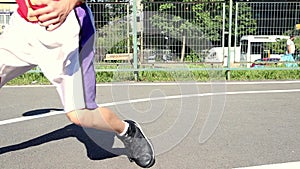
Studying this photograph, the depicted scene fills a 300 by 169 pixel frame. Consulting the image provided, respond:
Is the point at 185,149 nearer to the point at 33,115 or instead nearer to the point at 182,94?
the point at 33,115

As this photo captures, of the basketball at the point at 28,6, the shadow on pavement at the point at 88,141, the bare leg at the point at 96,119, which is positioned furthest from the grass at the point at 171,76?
the basketball at the point at 28,6

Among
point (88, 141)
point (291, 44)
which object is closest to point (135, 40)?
point (291, 44)

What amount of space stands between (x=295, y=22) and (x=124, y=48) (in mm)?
4711

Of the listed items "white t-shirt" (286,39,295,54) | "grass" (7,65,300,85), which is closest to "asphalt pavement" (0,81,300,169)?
"grass" (7,65,300,85)

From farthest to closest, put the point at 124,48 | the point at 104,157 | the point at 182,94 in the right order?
the point at 124,48, the point at 182,94, the point at 104,157

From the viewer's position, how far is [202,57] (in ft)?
32.2

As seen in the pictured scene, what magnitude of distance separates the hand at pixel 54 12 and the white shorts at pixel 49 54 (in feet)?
0.99

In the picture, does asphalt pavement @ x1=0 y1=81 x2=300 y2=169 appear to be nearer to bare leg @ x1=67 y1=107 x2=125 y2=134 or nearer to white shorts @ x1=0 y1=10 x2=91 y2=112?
bare leg @ x1=67 y1=107 x2=125 y2=134

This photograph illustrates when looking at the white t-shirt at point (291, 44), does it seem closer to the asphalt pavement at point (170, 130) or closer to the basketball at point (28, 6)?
the asphalt pavement at point (170, 130)

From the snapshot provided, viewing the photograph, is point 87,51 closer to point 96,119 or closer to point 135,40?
point 96,119

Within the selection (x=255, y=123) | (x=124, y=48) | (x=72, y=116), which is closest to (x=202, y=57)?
(x=124, y=48)

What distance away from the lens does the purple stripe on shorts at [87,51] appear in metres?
2.53

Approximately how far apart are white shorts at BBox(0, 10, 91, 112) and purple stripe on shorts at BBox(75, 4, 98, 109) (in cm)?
4

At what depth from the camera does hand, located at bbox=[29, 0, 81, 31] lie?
2000 mm
